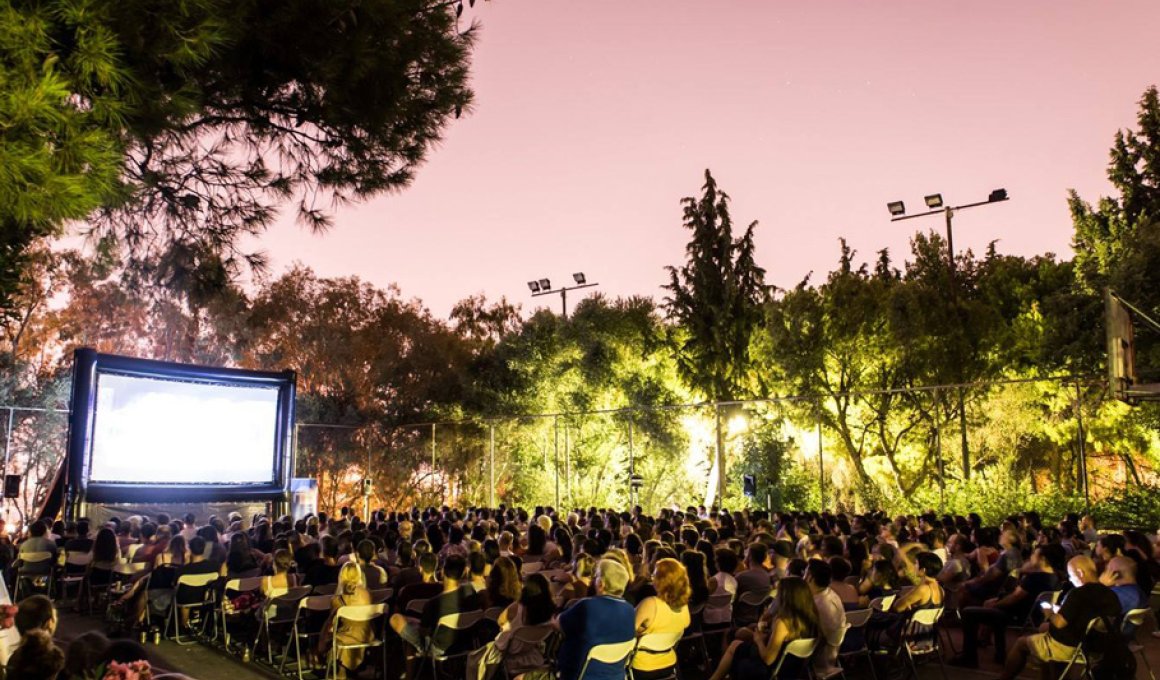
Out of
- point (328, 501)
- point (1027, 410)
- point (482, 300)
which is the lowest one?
point (328, 501)

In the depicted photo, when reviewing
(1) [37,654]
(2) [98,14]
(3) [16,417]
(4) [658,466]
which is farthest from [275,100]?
(3) [16,417]

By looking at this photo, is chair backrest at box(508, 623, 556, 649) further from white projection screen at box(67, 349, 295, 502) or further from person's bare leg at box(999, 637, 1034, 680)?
white projection screen at box(67, 349, 295, 502)

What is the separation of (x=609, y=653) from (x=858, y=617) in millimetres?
2117

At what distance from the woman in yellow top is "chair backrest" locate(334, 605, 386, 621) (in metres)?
2.26

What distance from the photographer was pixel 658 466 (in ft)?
89.1

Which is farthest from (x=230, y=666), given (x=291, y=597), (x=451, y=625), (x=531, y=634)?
(x=531, y=634)

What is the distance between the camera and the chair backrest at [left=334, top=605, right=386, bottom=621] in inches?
262

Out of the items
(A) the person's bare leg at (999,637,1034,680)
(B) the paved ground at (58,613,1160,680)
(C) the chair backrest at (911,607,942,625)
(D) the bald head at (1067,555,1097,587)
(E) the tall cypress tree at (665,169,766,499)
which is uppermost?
(E) the tall cypress tree at (665,169,766,499)

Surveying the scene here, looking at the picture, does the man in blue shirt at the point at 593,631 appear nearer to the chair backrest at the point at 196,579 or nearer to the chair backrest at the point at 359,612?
the chair backrest at the point at 359,612

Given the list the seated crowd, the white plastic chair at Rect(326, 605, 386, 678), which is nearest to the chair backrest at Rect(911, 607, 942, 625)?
the seated crowd

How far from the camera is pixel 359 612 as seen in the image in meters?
6.73

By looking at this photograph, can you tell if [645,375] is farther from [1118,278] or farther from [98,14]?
[98,14]

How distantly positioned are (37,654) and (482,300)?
105ft

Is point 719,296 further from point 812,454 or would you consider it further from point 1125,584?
point 1125,584
